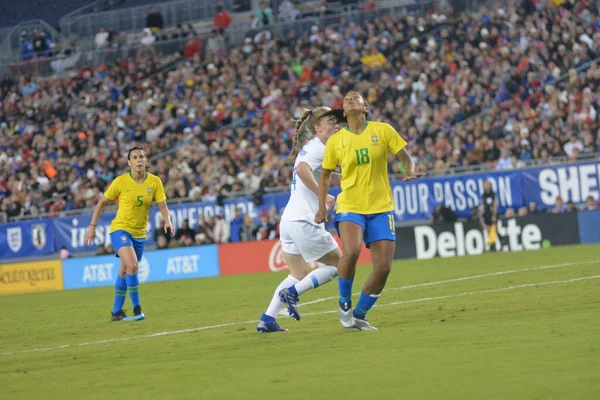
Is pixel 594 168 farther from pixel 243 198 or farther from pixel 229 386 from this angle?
pixel 229 386

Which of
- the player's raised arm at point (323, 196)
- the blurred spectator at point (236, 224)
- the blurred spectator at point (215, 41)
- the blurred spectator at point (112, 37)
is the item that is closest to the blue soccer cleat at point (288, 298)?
the player's raised arm at point (323, 196)

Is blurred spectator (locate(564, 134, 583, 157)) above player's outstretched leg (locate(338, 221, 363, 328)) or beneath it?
above

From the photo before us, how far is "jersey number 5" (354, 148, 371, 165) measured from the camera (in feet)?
34.1

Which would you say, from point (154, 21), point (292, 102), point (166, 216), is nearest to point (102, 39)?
point (154, 21)

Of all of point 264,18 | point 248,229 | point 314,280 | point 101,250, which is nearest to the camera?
point 314,280

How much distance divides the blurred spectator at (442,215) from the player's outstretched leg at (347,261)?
1660 centimetres

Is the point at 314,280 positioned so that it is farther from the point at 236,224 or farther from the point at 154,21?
the point at 154,21

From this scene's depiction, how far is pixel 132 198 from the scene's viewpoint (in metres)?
15.0

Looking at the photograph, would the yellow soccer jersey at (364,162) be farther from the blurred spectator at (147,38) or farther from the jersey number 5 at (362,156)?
the blurred spectator at (147,38)

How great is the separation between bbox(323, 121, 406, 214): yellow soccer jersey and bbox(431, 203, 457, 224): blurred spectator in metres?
17.0

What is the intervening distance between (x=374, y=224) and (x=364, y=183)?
426 mm

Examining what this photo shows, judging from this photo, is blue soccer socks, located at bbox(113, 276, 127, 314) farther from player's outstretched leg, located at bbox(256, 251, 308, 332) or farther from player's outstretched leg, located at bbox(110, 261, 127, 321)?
player's outstretched leg, located at bbox(256, 251, 308, 332)

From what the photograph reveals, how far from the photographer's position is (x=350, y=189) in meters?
10.6

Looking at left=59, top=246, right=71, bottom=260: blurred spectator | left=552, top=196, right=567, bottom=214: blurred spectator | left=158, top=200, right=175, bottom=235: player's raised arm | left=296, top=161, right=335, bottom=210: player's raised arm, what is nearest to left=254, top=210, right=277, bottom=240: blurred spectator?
left=59, top=246, right=71, bottom=260: blurred spectator
